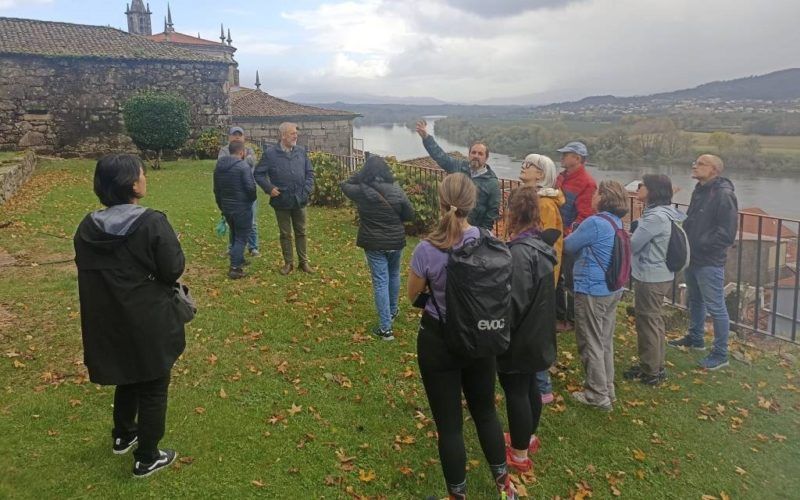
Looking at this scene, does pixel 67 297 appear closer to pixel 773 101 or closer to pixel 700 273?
pixel 700 273

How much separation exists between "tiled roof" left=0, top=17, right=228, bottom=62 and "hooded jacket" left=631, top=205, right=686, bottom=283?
2040 cm

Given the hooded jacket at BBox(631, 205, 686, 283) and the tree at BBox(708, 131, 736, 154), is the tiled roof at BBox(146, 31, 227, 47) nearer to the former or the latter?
the tree at BBox(708, 131, 736, 154)

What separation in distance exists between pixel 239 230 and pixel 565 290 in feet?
12.7

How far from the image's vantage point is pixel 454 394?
2.85 meters

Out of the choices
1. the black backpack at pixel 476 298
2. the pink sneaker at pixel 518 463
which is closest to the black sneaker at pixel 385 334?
the pink sneaker at pixel 518 463

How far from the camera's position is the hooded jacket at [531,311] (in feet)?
9.93

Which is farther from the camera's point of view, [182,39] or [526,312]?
[182,39]

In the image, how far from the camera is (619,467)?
3654mm

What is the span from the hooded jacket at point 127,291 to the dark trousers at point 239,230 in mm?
3763

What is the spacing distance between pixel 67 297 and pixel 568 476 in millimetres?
5413

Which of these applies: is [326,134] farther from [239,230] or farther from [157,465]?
[157,465]

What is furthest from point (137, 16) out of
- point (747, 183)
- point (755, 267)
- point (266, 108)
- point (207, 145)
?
point (755, 267)

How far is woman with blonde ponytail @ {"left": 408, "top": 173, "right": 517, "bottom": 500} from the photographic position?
2791 millimetres

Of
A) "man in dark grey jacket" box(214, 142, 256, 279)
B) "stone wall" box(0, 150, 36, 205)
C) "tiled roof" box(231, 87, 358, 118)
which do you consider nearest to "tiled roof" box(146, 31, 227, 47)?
"tiled roof" box(231, 87, 358, 118)
